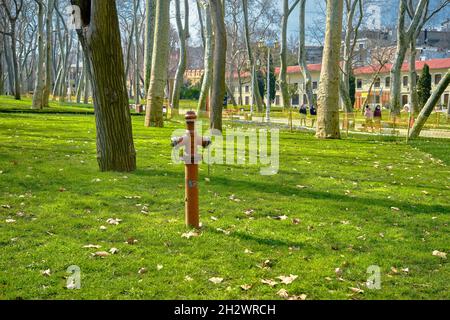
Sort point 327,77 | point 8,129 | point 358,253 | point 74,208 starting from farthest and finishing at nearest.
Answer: point 327,77
point 8,129
point 74,208
point 358,253

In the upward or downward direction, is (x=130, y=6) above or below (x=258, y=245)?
above

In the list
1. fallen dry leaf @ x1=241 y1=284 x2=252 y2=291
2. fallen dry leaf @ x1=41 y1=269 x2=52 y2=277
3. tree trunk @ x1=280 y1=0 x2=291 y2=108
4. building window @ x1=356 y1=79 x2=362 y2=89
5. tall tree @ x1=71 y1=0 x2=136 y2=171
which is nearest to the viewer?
fallen dry leaf @ x1=241 y1=284 x2=252 y2=291

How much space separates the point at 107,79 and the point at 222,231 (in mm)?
4538

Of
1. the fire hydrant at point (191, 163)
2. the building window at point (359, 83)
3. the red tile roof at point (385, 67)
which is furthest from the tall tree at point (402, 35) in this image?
the building window at point (359, 83)

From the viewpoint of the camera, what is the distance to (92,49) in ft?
32.1

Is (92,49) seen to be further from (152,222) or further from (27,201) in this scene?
(152,222)

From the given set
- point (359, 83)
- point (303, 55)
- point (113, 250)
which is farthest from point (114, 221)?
point (359, 83)

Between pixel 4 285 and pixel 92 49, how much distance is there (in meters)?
5.93

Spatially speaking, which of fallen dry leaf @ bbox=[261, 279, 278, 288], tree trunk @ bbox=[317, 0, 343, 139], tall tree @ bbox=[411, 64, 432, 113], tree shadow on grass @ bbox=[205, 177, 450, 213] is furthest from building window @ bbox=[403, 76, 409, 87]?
fallen dry leaf @ bbox=[261, 279, 278, 288]

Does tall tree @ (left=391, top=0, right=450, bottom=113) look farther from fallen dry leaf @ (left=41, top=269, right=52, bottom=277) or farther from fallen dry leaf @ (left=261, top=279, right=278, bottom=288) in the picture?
fallen dry leaf @ (left=41, top=269, right=52, bottom=277)

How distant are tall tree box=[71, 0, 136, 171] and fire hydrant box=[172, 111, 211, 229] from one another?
149 inches

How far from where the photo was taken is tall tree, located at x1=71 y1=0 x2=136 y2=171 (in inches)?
382
